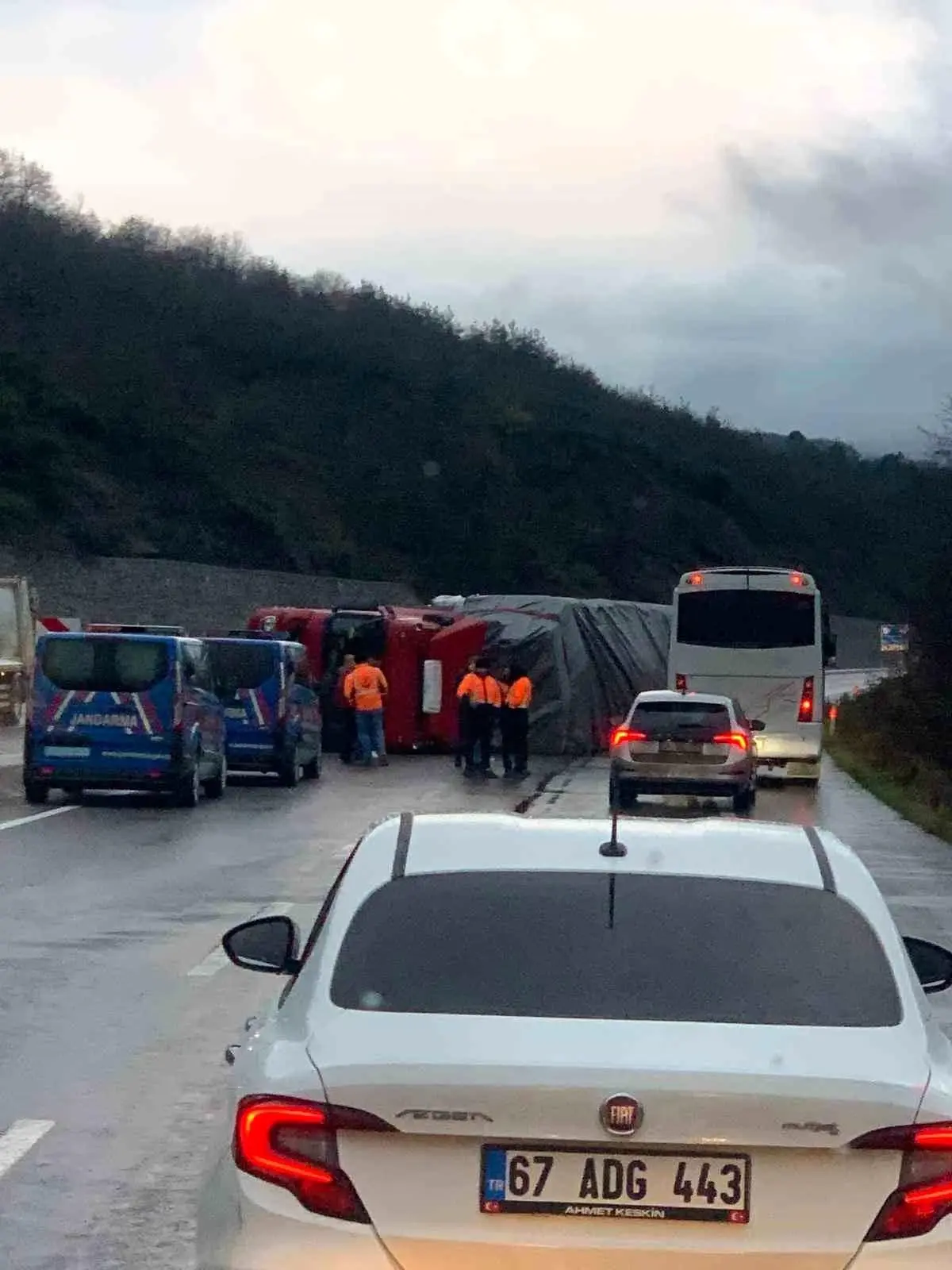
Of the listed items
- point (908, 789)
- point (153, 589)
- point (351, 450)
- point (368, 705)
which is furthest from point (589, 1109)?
point (351, 450)

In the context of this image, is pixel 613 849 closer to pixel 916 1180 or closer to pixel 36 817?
pixel 916 1180

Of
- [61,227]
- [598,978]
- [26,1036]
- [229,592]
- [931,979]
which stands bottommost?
[229,592]

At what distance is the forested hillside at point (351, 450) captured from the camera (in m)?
70.4

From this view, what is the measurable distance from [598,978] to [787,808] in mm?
23533

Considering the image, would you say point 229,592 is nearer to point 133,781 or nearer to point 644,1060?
point 133,781

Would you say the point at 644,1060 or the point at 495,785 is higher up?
the point at 644,1060

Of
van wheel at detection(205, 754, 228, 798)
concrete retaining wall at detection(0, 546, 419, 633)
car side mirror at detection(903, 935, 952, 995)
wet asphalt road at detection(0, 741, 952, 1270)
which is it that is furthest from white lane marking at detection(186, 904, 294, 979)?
concrete retaining wall at detection(0, 546, 419, 633)

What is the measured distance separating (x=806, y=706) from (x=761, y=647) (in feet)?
4.63

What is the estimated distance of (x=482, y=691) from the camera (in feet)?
108

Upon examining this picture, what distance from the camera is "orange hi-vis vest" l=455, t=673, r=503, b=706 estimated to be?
3281 cm

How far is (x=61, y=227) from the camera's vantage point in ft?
314

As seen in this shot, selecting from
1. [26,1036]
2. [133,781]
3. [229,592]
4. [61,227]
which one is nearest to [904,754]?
[133,781]

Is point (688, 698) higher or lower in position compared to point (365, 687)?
higher

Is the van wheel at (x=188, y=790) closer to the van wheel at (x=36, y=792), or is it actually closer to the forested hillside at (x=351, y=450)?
the van wheel at (x=36, y=792)
